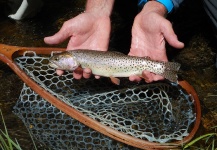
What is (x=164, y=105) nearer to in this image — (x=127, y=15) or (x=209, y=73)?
(x=209, y=73)

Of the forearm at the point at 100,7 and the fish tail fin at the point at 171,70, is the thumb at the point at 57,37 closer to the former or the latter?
the forearm at the point at 100,7

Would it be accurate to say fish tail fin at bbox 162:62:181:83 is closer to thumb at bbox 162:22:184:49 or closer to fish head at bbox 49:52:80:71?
thumb at bbox 162:22:184:49

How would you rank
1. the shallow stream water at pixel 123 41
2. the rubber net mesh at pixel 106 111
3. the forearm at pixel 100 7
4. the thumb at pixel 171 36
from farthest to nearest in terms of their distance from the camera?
the forearm at pixel 100 7 < the shallow stream water at pixel 123 41 < the rubber net mesh at pixel 106 111 < the thumb at pixel 171 36

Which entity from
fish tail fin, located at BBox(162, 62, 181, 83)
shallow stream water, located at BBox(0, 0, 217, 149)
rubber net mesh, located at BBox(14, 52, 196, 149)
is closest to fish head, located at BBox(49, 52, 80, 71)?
rubber net mesh, located at BBox(14, 52, 196, 149)

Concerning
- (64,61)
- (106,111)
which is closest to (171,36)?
(106,111)

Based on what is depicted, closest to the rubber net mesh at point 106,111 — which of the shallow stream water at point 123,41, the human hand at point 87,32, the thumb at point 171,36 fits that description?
the shallow stream water at point 123,41

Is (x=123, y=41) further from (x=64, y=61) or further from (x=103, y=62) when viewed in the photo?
(x=64, y=61)
